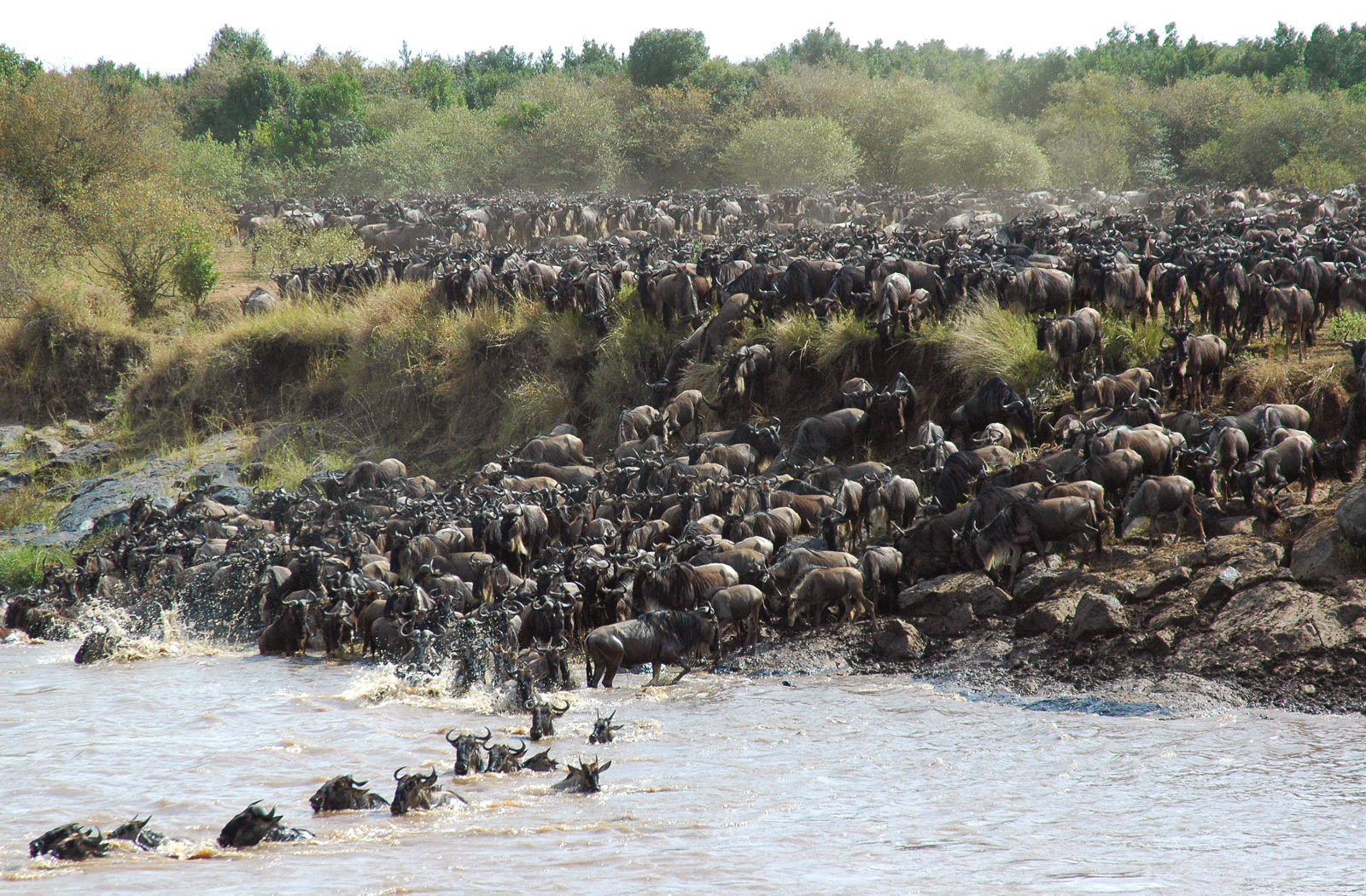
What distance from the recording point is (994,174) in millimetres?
37469

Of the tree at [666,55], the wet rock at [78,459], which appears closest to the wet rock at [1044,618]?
the wet rock at [78,459]

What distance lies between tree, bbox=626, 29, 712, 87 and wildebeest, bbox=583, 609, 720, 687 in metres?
46.3

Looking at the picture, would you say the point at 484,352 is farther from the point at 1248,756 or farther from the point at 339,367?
the point at 1248,756

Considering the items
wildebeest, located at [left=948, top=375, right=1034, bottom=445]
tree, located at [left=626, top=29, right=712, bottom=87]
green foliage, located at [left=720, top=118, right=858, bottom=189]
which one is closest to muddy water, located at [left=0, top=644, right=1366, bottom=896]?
wildebeest, located at [left=948, top=375, right=1034, bottom=445]

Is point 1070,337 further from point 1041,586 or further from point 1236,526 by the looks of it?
point 1041,586

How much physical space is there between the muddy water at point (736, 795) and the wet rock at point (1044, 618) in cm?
95

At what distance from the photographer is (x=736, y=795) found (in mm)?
6586

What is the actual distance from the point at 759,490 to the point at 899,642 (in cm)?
281

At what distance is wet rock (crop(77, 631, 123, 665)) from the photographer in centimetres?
1129

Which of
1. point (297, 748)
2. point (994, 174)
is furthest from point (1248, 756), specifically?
point (994, 174)

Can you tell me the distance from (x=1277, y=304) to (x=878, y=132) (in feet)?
111

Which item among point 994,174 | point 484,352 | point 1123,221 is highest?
point 994,174

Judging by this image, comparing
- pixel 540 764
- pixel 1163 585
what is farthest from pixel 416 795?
pixel 1163 585

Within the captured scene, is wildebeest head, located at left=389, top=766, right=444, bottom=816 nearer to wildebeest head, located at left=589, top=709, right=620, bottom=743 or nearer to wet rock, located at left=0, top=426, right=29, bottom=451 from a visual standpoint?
wildebeest head, located at left=589, top=709, right=620, bottom=743
